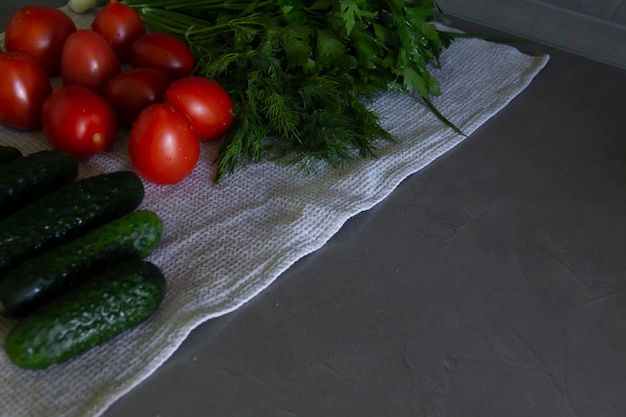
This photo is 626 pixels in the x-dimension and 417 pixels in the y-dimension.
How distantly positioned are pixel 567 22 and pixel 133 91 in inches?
35.2

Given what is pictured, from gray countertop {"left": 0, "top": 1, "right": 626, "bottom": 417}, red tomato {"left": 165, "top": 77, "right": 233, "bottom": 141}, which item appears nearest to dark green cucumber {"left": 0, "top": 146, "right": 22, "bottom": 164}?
red tomato {"left": 165, "top": 77, "right": 233, "bottom": 141}

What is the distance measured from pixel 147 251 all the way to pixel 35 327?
170 millimetres

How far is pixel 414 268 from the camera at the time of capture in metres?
0.78

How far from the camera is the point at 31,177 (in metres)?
0.76

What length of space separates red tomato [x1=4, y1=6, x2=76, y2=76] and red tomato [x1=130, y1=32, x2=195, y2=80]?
128 millimetres

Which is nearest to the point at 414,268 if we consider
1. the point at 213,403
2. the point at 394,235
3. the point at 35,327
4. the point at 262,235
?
the point at 394,235

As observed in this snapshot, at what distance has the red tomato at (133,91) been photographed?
0.90 m

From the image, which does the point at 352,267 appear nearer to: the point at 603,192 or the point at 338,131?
the point at 338,131

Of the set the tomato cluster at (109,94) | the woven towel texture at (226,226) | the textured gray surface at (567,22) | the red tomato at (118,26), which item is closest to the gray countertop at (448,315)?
the woven towel texture at (226,226)

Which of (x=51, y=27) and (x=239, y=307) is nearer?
(x=239, y=307)

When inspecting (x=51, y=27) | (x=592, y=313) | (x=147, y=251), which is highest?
(x=51, y=27)

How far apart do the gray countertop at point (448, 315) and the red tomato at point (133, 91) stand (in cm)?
35

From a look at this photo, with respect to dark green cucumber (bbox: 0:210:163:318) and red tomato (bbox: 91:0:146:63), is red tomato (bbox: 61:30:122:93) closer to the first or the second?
red tomato (bbox: 91:0:146:63)

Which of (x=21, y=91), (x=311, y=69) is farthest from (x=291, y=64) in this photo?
(x=21, y=91)
